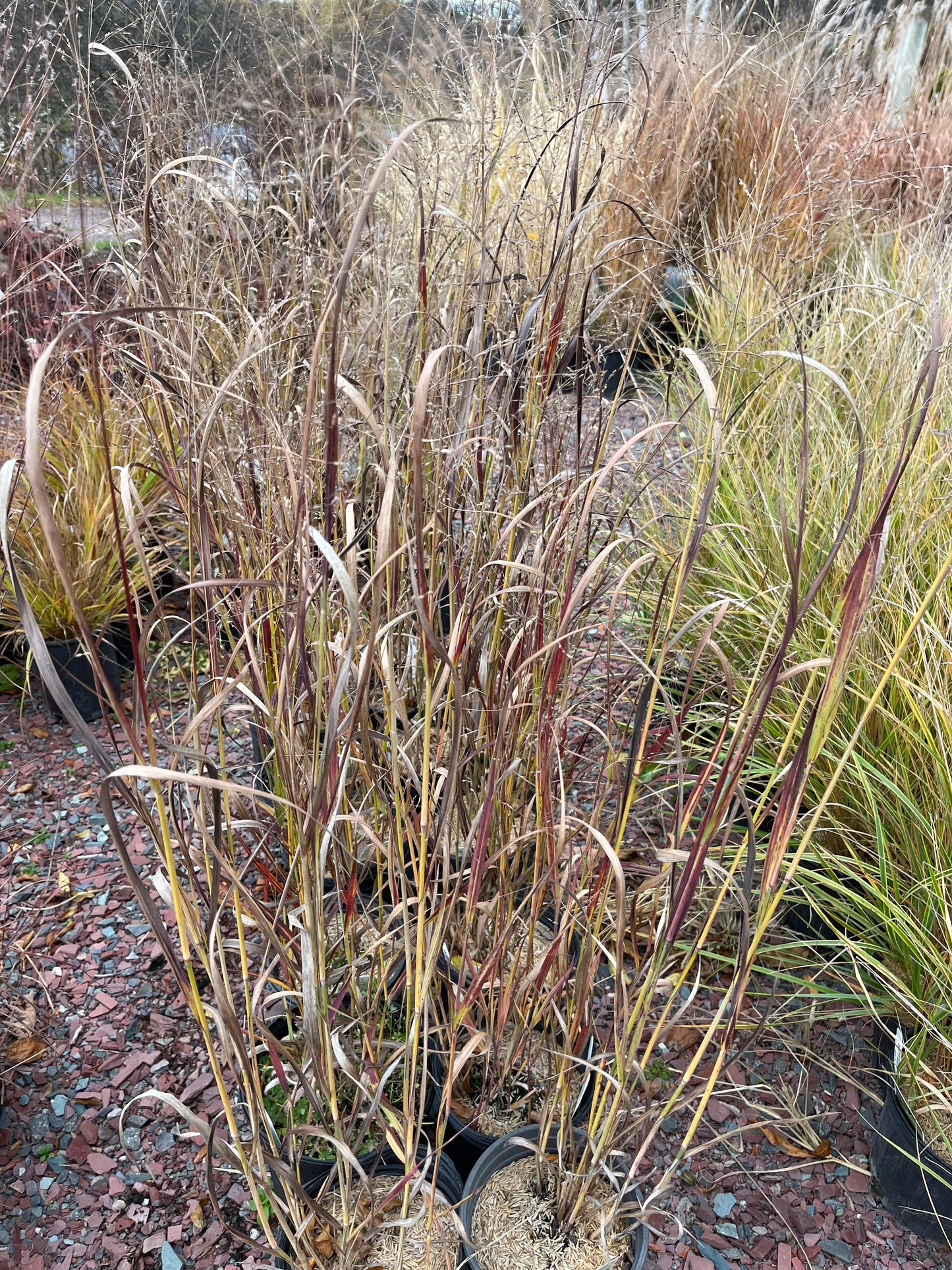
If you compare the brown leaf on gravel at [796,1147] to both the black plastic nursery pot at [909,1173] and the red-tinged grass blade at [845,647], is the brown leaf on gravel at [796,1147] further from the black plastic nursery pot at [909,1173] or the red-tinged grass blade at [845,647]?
the red-tinged grass blade at [845,647]

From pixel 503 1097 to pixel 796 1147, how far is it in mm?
500

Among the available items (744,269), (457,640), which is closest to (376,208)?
(744,269)

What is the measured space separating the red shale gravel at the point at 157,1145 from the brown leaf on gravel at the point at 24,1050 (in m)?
0.02

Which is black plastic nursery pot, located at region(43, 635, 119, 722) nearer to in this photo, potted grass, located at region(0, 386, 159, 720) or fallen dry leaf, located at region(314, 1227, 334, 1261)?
potted grass, located at region(0, 386, 159, 720)

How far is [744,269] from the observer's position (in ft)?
9.65

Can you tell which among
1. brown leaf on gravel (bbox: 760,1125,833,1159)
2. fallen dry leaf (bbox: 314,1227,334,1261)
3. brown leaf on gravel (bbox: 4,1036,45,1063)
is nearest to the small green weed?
brown leaf on gravel (bbox: 760,1125,833,1159)

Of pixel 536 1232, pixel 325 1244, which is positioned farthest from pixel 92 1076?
pixel 536 1232

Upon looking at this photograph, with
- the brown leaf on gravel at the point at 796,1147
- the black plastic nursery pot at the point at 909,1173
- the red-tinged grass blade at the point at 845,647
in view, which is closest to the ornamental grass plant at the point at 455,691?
the red-tinged grass blade at the point at 845,647

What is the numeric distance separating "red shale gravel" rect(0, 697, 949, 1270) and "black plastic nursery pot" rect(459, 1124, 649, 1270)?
7 cm

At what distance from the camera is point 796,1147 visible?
137 centimetres

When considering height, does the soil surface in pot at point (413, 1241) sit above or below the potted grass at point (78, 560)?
below

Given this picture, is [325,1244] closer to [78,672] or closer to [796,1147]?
[796,1147]

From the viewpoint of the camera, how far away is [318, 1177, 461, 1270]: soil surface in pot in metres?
1.07

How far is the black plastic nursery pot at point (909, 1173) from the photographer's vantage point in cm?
124
